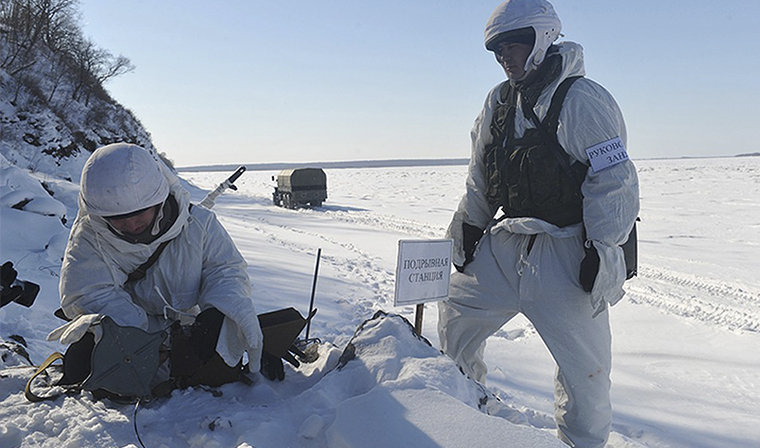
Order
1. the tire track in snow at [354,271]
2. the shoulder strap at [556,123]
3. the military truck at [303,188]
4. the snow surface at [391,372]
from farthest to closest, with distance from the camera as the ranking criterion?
the military truck at [303,188], the tire track in snow at [354,271], the shoulder strap at [556,123], the snow surface at [391,372]

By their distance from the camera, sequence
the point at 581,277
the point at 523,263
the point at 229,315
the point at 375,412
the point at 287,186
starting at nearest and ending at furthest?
the point at 375,412 → the point at 229,315 → the point at 581,277 → the point at 523,263 → the point at 287,186

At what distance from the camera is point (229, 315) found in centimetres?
223

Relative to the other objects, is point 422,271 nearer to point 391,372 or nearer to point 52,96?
point 391,372

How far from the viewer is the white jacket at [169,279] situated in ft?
7.43

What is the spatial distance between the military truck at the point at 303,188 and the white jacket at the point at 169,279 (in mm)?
20157

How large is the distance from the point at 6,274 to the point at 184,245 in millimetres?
668

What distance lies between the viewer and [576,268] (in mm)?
2502

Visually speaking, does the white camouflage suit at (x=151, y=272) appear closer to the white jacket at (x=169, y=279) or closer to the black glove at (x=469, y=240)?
the white jacket at (x=169, y=279)

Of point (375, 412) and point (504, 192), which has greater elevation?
point (504, 192)

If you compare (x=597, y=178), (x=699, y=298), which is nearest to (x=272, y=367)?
(x=597, y=178)

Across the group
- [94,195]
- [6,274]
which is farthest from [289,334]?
[6,274]

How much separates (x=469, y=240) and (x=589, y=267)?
74 centimetres

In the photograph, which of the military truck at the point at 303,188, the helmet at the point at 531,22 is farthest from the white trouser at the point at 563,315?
the military truck at the point at 303,188

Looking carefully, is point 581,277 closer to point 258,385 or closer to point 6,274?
point 258,385
